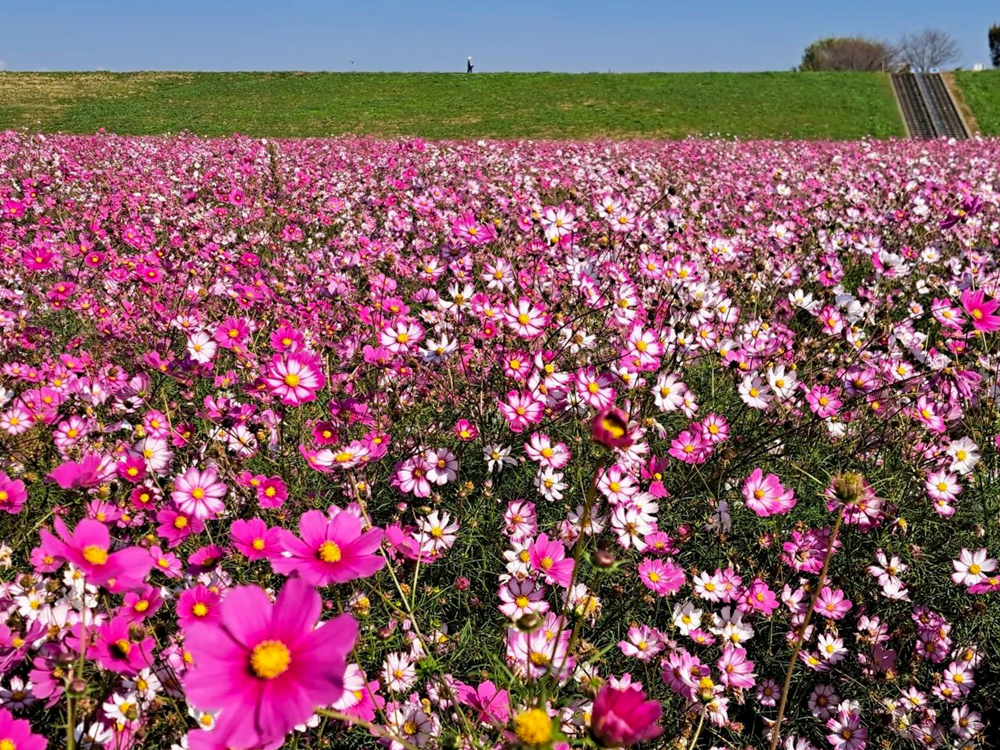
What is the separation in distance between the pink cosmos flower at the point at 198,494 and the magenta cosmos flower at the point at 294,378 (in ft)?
0.85

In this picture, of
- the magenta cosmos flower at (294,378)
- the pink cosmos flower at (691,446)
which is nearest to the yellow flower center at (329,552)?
the magenta cosmos flower at (294,378)

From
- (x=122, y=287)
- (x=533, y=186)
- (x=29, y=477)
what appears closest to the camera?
(x=29, y=477)

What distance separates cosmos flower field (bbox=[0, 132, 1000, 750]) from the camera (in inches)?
42.0

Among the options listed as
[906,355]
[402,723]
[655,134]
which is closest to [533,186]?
[906,355]

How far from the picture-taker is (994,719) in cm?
177

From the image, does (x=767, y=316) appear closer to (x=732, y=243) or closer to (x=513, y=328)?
(x=732, y=243)

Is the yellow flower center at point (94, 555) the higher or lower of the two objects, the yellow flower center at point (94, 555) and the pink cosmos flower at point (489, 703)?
the higher

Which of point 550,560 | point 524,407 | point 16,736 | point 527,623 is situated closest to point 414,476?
point 524,407

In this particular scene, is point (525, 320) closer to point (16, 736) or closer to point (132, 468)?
point (132, 468)

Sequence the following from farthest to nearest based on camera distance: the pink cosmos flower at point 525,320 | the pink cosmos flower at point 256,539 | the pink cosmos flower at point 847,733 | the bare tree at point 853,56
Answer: the bare tree at point 853,56 → the pink cosmos flower at point 525,320 → the pink cosmos flower at point 847,733 → the pink cosmos flower at point 256,539

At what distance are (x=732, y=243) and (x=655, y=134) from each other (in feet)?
67.0

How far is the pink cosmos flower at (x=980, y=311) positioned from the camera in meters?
1.79

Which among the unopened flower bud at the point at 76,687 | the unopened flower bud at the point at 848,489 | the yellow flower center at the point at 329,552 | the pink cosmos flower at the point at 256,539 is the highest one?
the unopened flower bud at the point at 848,489

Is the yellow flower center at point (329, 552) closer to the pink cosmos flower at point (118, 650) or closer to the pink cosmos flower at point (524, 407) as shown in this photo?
the pink cosmos flower at point (118, 650)
